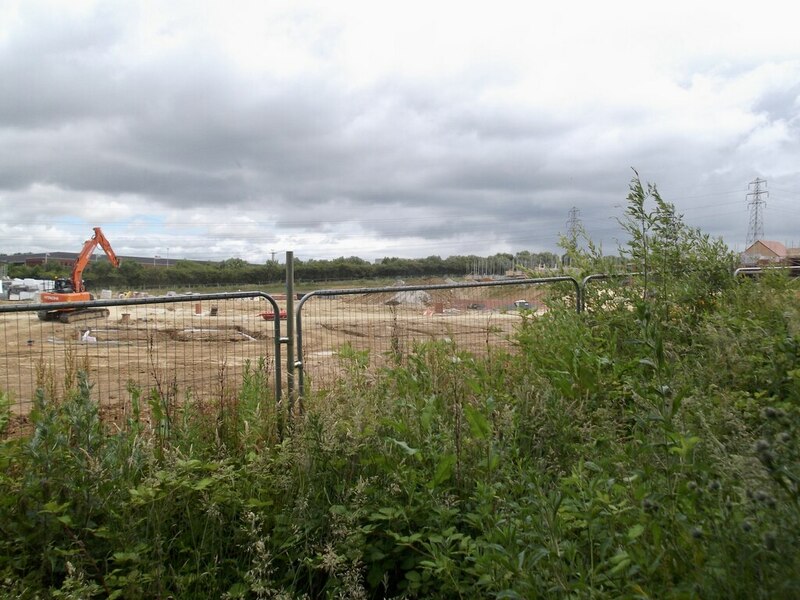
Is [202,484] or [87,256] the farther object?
[87,256]

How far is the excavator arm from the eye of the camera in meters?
30.0

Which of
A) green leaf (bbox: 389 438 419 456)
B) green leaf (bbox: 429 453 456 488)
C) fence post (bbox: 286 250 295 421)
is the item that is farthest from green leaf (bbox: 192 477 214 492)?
fence post (bbox: 286 250 295 421)

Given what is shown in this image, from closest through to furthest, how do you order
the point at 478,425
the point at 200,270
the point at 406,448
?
the point at 406,448, the point at 478,425, the point at 200,270

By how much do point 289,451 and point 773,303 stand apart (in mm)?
Answer: 5009

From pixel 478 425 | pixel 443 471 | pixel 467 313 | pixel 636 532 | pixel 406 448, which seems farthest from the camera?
pixel 467 313

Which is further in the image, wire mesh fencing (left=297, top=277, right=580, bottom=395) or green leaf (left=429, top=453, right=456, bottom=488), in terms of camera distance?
wire mesh fencing (left=297, top=277, right=580, bottom=395)

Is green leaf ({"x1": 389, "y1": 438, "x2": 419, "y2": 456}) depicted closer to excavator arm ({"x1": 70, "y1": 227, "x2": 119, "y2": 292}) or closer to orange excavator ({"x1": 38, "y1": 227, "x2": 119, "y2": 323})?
orange excavator ({"x1": 38, "y1": 227, "x2": 119, "y2": 323})

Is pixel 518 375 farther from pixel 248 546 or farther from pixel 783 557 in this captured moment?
pixel 783 557

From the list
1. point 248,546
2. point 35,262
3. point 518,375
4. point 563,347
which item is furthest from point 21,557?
point 35,262

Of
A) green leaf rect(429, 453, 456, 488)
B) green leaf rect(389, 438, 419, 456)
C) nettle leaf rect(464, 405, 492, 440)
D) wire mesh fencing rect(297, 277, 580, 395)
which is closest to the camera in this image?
green leaf rect(429, 453, 456, 488)

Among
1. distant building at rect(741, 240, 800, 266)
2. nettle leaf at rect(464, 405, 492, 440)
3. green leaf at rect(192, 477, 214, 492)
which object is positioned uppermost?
distant building at rect(741, 240, 800, 266)

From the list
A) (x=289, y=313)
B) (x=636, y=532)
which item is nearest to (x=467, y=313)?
(x=289, y=313)

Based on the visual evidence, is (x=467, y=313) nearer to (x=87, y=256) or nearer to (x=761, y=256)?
(x=761, y=256)

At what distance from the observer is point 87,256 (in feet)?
101
